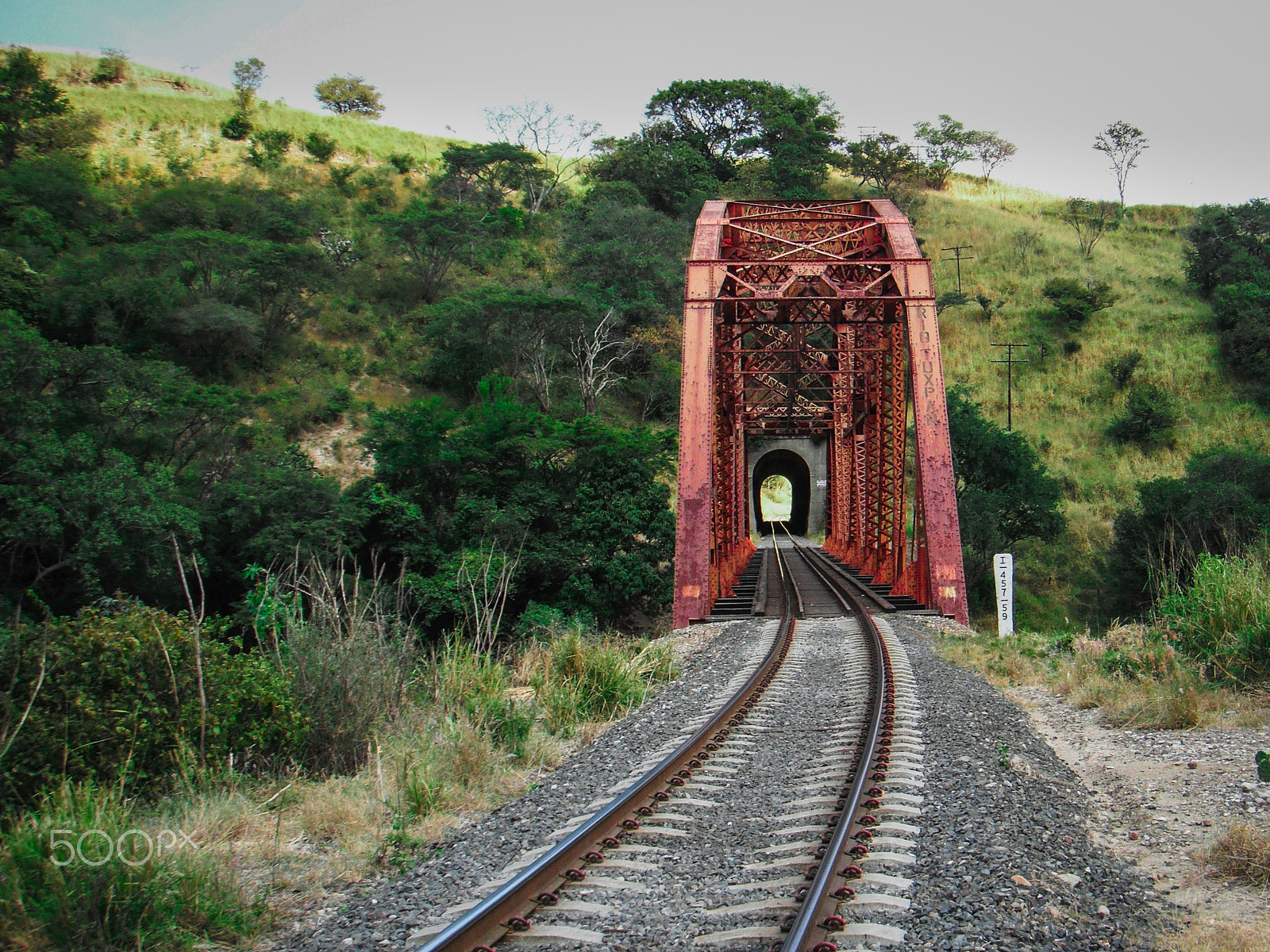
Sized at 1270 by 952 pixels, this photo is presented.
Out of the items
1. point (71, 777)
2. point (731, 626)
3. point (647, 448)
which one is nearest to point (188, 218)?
point (647, 448)

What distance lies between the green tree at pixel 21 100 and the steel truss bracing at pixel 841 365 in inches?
1292

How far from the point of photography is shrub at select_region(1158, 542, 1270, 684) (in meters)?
6.65

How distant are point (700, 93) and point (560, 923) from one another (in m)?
60.5

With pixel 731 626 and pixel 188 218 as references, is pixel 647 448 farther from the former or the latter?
pixel 188 218

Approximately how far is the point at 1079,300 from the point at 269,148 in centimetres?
4466

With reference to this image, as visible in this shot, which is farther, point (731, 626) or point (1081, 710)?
point (731, 626)

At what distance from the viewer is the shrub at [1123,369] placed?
40.2 metres

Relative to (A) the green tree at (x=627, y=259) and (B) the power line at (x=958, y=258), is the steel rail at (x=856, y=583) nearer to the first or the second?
(A) the green tree at (x=627, y=259)

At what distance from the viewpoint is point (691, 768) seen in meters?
5.34

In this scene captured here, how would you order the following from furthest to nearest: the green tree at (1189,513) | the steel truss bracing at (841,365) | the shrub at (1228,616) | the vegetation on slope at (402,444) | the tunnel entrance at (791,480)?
1. the tunnel entrance at (791,480)
2. the green tree at (1189,513)
3. the steel truss bracing at (841,365)
4. the shrub at (1228,616)
5. the vegetation on slope at (402,444)

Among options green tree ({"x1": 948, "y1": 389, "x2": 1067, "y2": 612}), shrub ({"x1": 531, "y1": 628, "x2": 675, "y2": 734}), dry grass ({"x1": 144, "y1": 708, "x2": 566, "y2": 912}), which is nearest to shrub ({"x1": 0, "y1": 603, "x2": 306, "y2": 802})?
dry grass ({"x1": 144, "y1": 708, "x2": 566, "y2": 912})

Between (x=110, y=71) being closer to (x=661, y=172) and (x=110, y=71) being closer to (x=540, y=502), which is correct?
(x=661, y=172)

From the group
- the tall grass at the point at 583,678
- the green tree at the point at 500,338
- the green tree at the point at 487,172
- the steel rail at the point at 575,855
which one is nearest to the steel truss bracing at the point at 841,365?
the tall grass at the point at 583,678

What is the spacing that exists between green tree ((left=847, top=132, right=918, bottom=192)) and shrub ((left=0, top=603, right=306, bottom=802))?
5688cm
